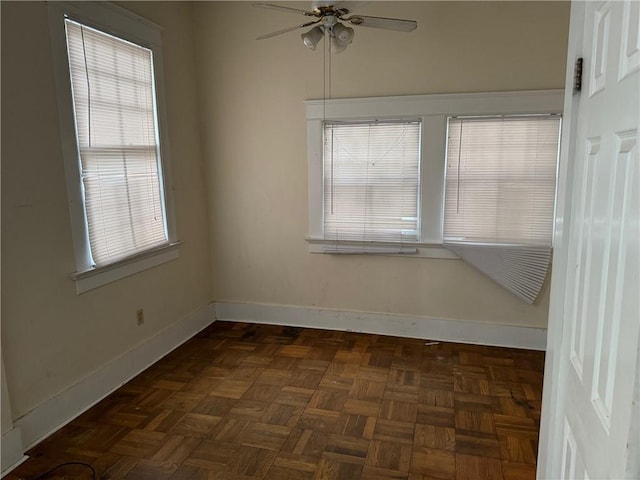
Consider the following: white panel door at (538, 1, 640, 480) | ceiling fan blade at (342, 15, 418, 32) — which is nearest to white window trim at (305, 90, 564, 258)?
ceiling fan blade at (342, 15, 418, 32)

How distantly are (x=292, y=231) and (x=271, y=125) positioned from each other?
87cm

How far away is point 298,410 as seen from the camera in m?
2.55

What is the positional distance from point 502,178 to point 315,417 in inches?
80.9

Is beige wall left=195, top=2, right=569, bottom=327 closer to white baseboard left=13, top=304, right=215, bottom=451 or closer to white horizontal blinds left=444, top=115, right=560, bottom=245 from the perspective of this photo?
white horizontal blinds left=444, top=115, right=560, bottom=245

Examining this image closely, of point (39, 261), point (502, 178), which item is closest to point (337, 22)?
point (502, 178)

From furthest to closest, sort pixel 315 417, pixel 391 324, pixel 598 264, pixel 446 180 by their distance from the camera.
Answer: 1. pixel 391 324
2. pixel 446 180
3. pixel 315 417
4. pixel 598 264

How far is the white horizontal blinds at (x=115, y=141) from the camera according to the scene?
2.48 meters

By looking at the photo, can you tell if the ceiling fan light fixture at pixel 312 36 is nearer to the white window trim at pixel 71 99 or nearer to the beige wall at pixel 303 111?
the beige wall at pixel 303 111

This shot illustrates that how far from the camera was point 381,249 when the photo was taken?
3.48 metres

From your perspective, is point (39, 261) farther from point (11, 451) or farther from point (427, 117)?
point (427, 117)

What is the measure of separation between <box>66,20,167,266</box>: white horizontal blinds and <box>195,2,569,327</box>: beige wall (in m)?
0.68

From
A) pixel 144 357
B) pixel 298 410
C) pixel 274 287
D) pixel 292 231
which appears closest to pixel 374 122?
pixel 292 231

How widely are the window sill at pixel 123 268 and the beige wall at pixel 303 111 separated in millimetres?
644

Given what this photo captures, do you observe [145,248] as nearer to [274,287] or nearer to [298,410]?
[274,287]
